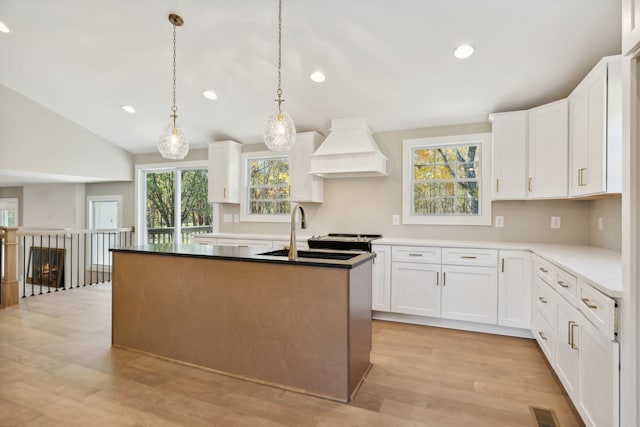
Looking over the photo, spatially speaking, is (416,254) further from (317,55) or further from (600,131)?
(317,55)

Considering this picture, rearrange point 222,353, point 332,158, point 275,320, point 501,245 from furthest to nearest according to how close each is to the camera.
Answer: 1. point 332,158
2. point 501,245
3. point 222,353
4. point 275,320

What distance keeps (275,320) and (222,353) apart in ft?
1.83

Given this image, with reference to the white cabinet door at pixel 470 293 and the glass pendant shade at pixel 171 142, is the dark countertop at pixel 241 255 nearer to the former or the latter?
the glass pendant shade at pixel 171 142

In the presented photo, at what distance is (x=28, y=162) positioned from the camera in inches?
181

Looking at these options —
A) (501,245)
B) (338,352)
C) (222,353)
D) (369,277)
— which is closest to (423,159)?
(501,245)

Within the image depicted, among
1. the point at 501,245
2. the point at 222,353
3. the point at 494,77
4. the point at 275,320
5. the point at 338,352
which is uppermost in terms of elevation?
the point at 494,77

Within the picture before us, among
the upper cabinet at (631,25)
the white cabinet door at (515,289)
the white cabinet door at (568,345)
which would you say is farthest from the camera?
the white cabinet door at (515,289)

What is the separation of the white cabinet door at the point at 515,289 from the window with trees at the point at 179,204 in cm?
453

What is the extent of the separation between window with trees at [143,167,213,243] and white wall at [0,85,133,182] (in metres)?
0.72

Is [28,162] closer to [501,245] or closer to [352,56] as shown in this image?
[352,56]

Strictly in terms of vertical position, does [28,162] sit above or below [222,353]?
above

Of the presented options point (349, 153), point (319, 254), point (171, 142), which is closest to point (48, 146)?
point (171, 142)

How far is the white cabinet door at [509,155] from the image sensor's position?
3385mm

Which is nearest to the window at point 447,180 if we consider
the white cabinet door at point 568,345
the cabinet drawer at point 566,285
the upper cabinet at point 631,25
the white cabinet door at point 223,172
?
the cabinet drawer at point 566,285
